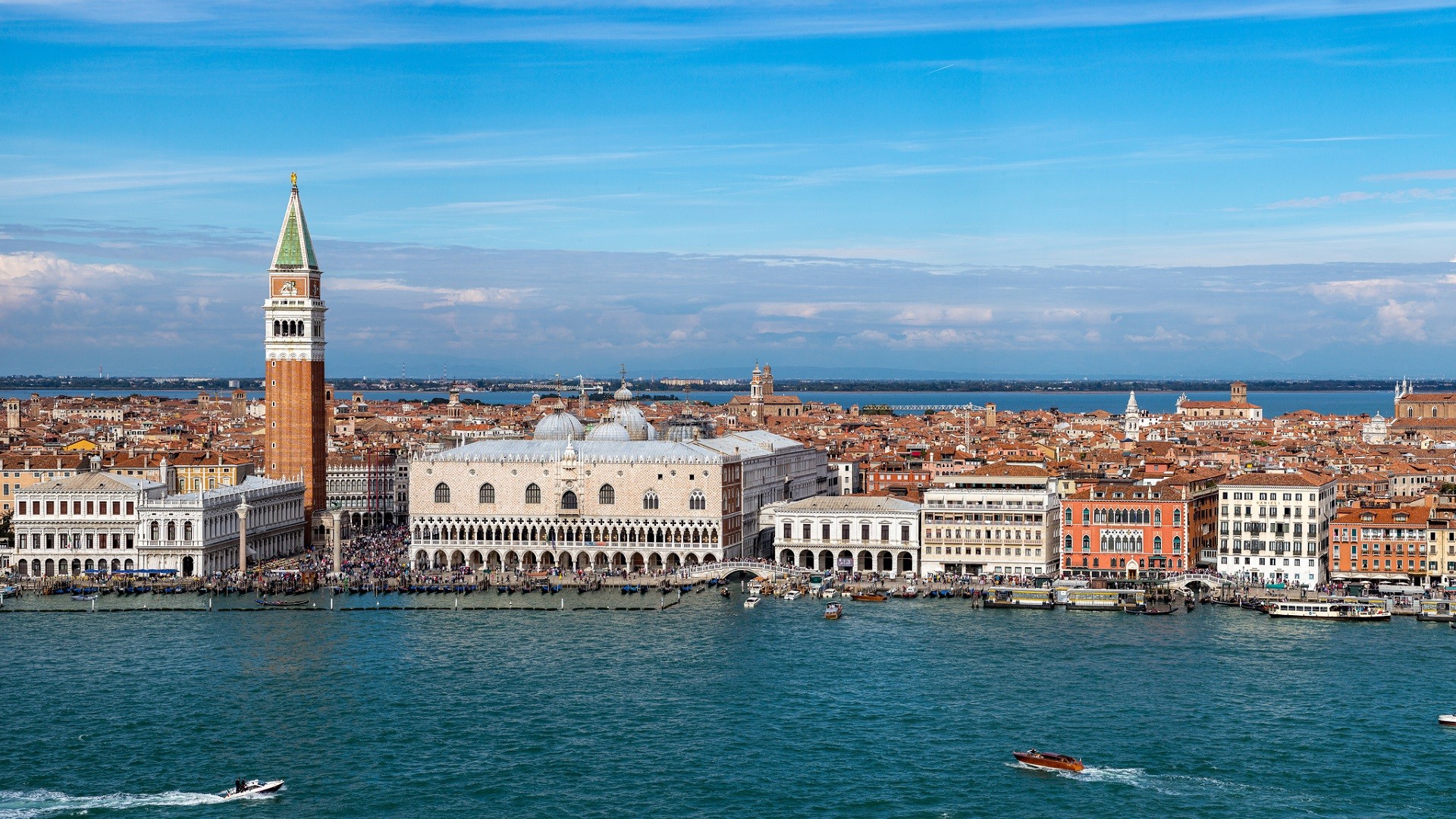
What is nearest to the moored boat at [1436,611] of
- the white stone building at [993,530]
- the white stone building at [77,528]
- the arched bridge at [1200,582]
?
the arched bridge at [1200,582]

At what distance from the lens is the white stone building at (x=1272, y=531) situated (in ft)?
140

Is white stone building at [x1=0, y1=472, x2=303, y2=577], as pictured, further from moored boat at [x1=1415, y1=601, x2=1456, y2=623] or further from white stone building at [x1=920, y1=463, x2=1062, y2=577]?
moored boat at [x1=1415, y1=601, x2=1456, y2=623]

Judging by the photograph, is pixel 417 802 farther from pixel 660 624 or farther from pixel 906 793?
pixel 660 624

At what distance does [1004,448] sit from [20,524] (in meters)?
35.7

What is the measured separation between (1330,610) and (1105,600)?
4.61 meters

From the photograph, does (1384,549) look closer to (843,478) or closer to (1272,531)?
(1272,531)

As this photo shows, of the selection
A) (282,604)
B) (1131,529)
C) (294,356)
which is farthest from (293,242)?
(1131,529)

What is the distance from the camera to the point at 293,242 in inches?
2014

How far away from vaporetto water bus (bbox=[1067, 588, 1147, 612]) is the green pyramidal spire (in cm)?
2253

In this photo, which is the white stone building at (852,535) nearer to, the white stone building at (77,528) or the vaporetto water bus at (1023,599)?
the vaporetto water bus at (1023,599)

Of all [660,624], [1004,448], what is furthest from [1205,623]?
[1004,448]

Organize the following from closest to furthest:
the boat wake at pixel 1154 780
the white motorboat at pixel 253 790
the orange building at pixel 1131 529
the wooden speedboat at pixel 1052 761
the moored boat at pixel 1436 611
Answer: the white motorboat at pixel 253 790
the boat wake at pixel 1154 780
the wooden speedboat at pixel 1052 761
the moored boat at pixel 1436 611
the orange building at pixel 1131 529

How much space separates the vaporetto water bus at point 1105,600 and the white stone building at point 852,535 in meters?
5.58

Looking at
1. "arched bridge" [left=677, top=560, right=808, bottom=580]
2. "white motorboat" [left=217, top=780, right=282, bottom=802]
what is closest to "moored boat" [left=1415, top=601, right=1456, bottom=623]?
"arched bridge" [left=677, top=560, right=808, bottom=580]
